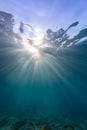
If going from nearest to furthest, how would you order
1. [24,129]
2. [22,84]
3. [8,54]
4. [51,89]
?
1. [24,129]
2. [8,54]
3. [22,84]
4. [51,89]

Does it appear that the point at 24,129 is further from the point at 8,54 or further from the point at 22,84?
the point at 22,84

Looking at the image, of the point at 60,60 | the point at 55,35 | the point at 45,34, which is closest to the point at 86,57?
the point at 60,60

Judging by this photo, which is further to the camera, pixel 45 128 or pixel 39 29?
pixel 39 29

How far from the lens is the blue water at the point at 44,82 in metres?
9.49

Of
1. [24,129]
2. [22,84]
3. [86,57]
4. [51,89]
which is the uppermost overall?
[22,84]

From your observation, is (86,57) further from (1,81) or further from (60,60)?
(1,81)

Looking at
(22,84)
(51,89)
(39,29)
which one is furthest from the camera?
(51,89)

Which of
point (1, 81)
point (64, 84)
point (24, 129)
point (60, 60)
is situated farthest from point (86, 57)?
point (1, 81)

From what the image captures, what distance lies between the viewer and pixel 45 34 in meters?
10.7

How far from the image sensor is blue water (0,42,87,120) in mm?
9492

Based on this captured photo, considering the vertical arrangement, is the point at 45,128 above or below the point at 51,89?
below

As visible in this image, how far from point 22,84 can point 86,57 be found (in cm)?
753

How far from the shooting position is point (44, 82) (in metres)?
14.3

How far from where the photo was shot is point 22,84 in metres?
13.7
